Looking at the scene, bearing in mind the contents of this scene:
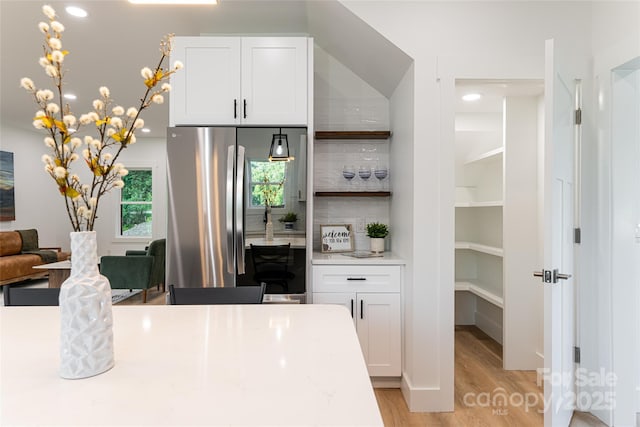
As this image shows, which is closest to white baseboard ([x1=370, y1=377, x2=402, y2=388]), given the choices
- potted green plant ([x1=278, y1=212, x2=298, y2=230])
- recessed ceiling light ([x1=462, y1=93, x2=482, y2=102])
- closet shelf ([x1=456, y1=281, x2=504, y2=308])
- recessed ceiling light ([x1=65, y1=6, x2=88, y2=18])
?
closet shelf ([x1=456, y1=281, x2=504, y2=308])

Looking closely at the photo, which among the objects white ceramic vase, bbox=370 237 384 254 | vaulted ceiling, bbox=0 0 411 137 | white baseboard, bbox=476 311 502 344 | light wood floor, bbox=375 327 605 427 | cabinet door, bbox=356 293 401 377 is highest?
vaulted ceiling, bbox=0 0 411 137

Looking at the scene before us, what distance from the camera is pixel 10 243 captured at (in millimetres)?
5875

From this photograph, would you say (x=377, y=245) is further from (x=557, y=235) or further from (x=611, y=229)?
(x=611, y=229)

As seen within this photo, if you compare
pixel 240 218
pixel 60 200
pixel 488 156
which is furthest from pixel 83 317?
pixel 60 200

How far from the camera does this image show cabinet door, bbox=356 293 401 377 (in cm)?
248

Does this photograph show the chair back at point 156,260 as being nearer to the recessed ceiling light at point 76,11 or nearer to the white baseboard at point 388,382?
the recessed ceiling light at point 76,11

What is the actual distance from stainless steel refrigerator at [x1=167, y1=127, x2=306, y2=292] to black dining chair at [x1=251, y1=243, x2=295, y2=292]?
10cm

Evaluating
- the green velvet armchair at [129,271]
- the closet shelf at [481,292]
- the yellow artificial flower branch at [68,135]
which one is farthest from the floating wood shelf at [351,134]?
the green velvet armchair at [129,271]

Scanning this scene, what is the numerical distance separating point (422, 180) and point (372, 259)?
66cm

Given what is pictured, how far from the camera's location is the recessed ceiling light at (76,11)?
8.79ft

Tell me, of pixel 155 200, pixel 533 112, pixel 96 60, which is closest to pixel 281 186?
pixel 533 112

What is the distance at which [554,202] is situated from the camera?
5.68 ft

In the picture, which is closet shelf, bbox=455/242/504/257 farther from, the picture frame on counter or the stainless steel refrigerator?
the stainless steel refrigerator

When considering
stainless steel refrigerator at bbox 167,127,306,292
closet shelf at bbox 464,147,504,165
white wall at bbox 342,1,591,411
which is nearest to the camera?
white wall at bbox 342,1,591,411
